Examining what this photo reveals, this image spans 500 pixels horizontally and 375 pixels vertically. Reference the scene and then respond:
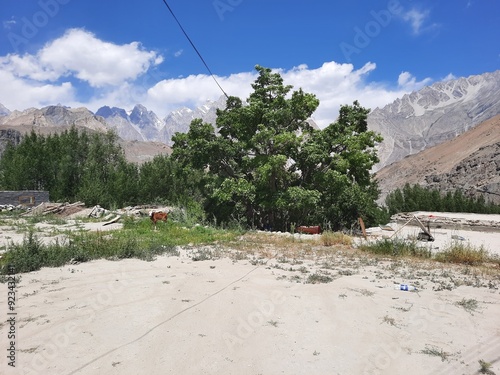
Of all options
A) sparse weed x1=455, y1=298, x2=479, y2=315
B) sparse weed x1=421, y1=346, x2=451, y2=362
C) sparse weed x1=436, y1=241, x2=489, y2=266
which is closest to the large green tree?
sparse weed x1=436, y1=241, x2=489, y2=266

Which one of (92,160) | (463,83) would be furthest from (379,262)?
(463,83)

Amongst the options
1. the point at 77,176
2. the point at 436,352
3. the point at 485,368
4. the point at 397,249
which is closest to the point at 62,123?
the point at 77,176

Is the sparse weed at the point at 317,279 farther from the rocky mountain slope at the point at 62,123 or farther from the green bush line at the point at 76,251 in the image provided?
the rocky mountain slope at the point at 62,123

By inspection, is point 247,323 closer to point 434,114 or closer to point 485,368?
point 485,368

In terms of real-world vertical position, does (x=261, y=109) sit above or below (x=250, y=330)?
above

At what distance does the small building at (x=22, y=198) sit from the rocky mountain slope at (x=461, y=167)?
3245 centimetres

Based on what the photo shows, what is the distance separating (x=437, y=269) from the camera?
730cm

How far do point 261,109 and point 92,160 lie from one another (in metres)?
25.8

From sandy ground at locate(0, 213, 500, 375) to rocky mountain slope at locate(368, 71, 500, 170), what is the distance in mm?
133596

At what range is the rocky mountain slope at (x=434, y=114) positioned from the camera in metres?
136

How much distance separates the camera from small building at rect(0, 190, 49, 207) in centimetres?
2591

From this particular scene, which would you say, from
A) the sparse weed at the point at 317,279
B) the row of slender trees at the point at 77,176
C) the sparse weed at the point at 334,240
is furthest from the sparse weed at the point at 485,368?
the row of slender trees at the point at 77,176

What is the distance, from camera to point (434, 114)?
541 feet

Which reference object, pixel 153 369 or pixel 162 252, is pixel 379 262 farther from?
pixel 153 369
